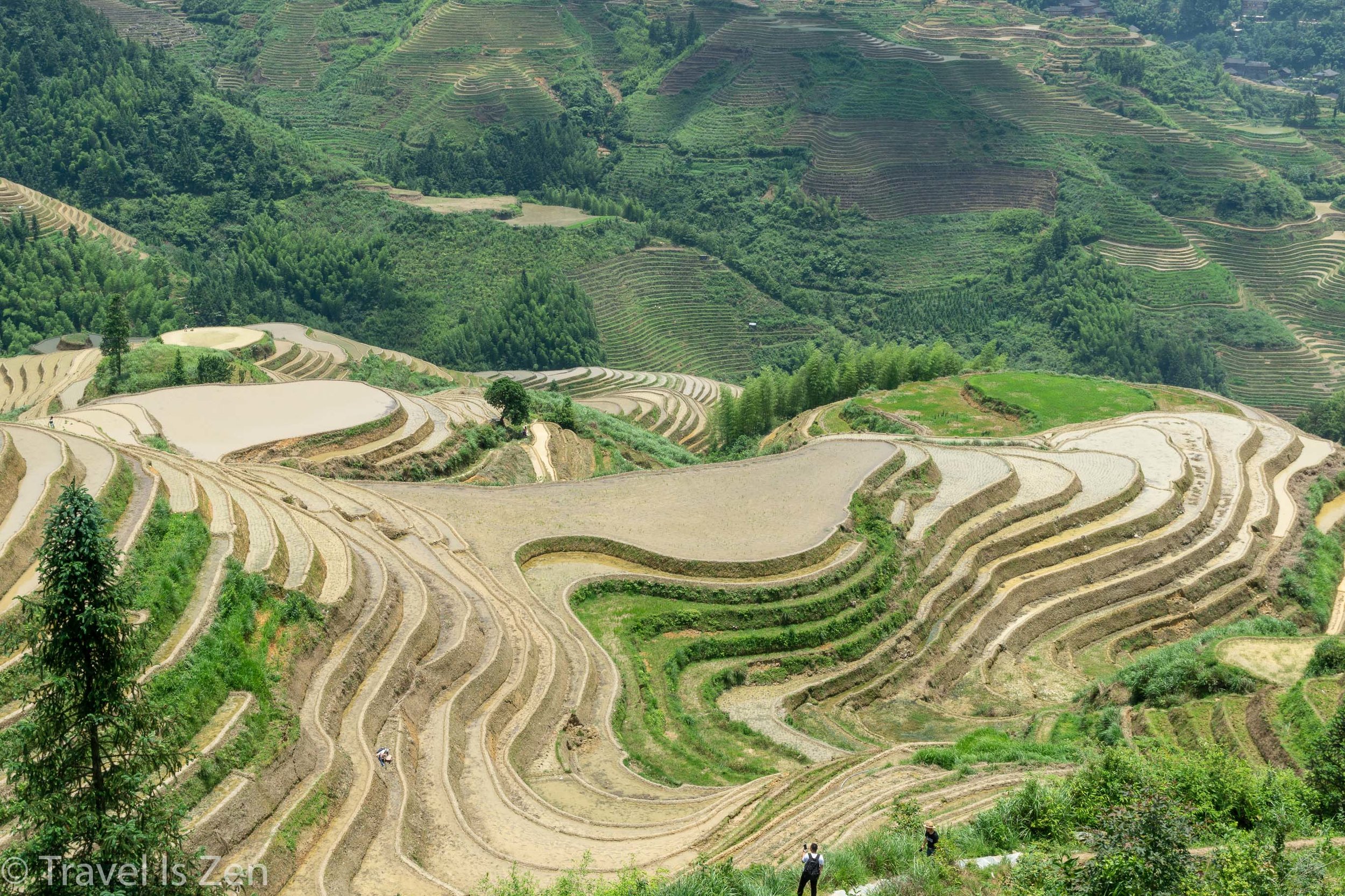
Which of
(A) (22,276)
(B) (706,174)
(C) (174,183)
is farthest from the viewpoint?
(B) (706,174)

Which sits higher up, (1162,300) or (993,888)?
(993,888)

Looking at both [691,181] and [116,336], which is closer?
[116,336]

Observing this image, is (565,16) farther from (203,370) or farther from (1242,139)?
(203,370)

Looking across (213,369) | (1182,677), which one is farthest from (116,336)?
(1182,677)

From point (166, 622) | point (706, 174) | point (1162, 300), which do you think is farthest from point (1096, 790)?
point (706, 174)

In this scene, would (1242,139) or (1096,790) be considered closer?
(1096,790)

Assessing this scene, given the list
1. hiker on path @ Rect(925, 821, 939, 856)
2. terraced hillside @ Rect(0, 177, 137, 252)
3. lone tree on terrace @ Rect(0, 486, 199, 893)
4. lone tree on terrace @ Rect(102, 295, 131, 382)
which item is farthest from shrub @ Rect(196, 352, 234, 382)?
terraced hillside @ Rect(0, 177, 137, 252)

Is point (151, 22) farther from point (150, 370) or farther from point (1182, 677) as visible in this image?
point (1182, 677)
